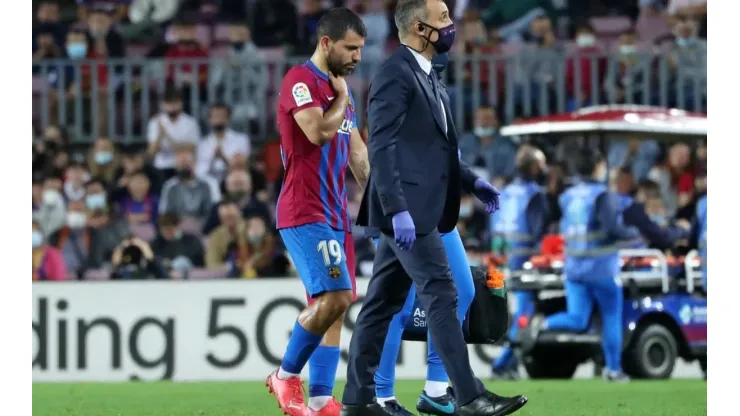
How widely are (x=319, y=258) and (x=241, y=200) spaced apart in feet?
35.0

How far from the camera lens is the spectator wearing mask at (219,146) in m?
20.6

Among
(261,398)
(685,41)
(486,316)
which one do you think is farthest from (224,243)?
(486,316)

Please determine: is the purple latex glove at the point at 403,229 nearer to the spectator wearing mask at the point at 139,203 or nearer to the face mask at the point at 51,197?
the face mask at the point at 51,197

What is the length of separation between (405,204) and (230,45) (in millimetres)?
14606

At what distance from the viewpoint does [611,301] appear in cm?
1574

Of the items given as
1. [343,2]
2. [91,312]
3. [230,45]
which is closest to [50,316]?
[91,312]

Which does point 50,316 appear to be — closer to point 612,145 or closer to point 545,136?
point 545,136

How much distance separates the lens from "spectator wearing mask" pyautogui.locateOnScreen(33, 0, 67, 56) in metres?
22.2

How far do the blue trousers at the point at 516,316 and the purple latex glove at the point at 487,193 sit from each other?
23.3 ft

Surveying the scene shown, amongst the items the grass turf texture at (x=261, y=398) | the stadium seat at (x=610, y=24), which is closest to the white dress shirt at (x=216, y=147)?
the grass turf texture at (x=261, y=398)

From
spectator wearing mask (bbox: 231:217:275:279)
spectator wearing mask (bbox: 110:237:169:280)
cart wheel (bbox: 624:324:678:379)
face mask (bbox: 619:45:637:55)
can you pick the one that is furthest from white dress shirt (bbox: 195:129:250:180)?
cart wheel (bbox: 624:324:678:379)

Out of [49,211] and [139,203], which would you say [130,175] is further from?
[49,211]

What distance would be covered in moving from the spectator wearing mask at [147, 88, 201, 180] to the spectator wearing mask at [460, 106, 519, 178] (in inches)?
136

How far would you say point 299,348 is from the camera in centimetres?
937
